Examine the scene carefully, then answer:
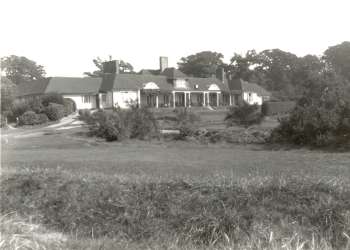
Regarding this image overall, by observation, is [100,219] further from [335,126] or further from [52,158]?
[335,126]

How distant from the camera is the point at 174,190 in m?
9.46

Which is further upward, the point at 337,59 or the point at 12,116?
the point at 337,59

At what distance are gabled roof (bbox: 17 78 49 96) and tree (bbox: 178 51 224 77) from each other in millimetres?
37111

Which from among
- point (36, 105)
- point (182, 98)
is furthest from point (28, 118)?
point (182, 98)

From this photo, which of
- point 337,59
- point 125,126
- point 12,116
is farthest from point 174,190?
point 337,59

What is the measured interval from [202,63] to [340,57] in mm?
30275

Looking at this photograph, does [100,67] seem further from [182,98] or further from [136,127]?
[136,127]

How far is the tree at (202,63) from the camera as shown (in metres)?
96.5

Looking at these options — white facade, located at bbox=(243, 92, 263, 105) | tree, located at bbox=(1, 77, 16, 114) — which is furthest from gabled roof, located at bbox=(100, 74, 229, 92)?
tree, located at bbox=(1, 77, 16, 114)

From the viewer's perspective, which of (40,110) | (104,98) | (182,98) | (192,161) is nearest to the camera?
(192,161)

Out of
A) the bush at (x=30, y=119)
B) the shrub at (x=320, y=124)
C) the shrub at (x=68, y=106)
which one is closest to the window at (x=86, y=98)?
the shrub at (x=68, y=106)

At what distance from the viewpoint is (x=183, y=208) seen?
912 centimetres

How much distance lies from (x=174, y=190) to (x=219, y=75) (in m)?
76.1

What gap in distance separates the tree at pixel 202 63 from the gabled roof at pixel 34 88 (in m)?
37.1
